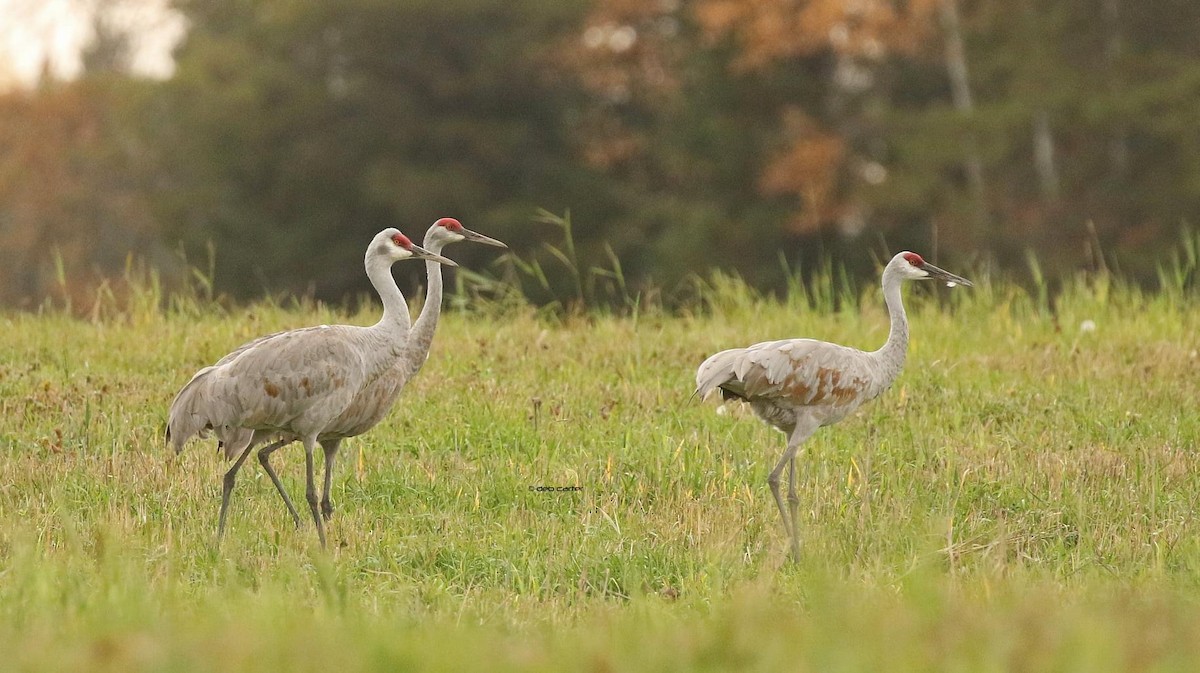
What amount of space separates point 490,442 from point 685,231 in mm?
16979

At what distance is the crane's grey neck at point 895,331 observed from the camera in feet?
24.1

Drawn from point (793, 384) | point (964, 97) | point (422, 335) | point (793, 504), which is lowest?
point (793, 504)

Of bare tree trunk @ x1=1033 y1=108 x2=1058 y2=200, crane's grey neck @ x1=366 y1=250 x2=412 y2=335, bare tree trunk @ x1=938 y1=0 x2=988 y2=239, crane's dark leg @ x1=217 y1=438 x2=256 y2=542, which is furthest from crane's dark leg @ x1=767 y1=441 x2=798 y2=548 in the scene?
bare tree trunk @ x1=1033 y1=108 x2=1058 y2=200

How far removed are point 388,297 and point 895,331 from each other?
2343mm

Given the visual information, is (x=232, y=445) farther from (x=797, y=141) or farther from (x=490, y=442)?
(x=797, y=141)

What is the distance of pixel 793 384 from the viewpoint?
6.77 metres

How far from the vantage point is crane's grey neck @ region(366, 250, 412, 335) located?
6996 millimetres

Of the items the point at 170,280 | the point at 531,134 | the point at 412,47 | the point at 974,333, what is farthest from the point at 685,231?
the point at 974,333

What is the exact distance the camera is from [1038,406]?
8.94 metres

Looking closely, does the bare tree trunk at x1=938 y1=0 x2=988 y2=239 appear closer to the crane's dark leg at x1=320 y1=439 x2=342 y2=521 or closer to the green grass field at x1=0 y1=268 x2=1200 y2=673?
the green grass field at x1=0 y1=268 x2=1200 y2=673

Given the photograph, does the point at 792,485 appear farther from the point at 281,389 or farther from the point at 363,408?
the point at 281,389

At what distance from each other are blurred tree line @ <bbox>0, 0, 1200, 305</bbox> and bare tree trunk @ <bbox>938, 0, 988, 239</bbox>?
5 centimetres

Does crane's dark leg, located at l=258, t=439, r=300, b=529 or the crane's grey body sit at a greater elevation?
the crane's grey body

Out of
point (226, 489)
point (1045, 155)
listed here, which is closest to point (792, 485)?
point (226, 489)
